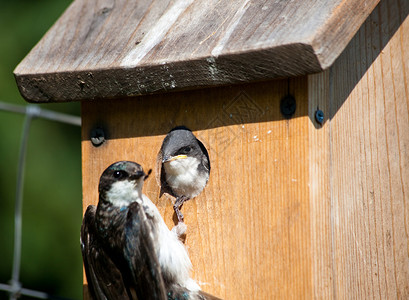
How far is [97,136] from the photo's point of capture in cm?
253

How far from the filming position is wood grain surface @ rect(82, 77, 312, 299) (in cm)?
210

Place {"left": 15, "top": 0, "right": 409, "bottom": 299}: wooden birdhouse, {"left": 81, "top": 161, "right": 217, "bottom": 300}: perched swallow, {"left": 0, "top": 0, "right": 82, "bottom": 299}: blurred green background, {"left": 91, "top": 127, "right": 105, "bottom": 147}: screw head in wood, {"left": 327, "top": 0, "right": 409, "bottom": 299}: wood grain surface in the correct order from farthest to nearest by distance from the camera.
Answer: {"left": 0, "top": 0, "right": 82, "bottom": 299}: blurred green background, {"left": 91, "top": 127, "right": 105, "bottom": 147}: screw head in wood, {"left": 81, "top": 161, "right": 217, "bottom": 300}: perched swallow, {"left": 327, "top": 0, "right": 409, "bottom": 299}: wood grain surface, {"left": 15, "top": 0, "right": 409, "bottom": 299}: wooden birdhouse

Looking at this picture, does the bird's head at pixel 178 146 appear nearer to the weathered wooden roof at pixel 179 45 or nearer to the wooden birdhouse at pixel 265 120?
the wooden birdhouse at pixel 265 120

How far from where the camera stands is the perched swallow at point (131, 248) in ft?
7.64

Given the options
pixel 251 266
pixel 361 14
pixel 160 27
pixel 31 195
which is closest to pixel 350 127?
pixel 361 14

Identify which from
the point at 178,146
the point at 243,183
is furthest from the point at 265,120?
the point at 178,146

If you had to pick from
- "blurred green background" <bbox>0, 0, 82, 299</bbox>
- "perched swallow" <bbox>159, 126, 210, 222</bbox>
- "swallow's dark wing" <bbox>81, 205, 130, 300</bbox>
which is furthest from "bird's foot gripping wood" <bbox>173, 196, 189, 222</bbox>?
"blurred green background" <bbox>0, 0, 82, 299</bbox>

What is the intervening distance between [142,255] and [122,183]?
242 millimetres

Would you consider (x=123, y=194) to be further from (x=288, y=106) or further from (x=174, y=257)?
(x=288, y=106)

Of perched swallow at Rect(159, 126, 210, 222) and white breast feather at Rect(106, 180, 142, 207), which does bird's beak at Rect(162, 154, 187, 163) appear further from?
white breast feather at Rect(106, 180, 142, 207)

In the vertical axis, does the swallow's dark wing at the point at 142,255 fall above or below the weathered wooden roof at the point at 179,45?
below

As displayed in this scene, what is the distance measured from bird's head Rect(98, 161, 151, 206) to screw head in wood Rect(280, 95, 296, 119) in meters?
0.53

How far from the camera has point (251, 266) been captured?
2189 mm

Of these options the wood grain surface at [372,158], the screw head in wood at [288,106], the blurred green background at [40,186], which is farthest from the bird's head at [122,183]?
the blurred green background at [40,186]
